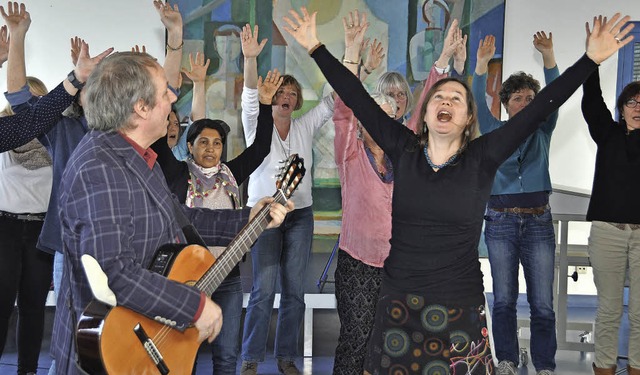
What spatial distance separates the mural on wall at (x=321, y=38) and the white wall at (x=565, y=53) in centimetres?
34

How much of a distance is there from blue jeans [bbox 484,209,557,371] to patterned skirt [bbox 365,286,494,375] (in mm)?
1998

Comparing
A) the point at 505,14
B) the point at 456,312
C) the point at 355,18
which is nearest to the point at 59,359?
the point at 456,312

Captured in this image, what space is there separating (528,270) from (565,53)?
3.18 meters

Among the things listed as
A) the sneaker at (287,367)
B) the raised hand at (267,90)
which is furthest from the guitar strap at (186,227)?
the sneaker at (287,367)

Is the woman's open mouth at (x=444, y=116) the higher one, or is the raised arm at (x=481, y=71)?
the raised arm at (x=481, y=71)

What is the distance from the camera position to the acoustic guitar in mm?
2080

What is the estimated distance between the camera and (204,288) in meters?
2.42

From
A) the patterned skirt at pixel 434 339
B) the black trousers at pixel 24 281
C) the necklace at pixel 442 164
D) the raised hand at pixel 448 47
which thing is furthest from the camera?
the black trousers at pixel 24 281

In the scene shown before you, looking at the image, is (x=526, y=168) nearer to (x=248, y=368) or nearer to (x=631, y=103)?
(x=631, y=103)

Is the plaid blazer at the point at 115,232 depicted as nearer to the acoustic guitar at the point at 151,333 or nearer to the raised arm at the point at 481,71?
the acoustic guitar at the point at 151,333

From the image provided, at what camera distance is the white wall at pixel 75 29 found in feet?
22.1

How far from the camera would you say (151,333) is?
7.31ft

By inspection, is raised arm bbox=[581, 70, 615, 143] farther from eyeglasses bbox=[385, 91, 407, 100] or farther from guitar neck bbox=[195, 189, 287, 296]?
guitar neck bbox=[195, 189, 287, 296]

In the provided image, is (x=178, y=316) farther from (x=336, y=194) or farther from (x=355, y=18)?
(x=336, y=194)
